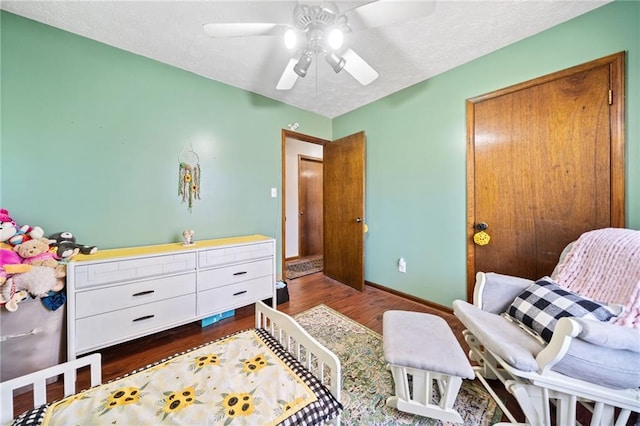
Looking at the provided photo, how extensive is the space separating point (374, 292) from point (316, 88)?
246cm

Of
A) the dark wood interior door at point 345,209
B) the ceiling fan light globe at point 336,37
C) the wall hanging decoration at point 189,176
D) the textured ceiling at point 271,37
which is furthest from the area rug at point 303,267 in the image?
the ceiling fan light globe at point 336,37

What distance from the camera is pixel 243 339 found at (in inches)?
43.7

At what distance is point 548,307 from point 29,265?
113 inches

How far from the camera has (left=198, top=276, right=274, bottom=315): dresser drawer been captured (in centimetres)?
189

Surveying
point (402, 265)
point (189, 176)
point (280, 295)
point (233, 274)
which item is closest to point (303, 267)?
point (280, 295)

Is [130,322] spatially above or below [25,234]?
below

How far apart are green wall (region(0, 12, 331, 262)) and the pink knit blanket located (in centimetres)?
264

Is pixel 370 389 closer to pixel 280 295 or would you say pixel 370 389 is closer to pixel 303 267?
pixel 280 295

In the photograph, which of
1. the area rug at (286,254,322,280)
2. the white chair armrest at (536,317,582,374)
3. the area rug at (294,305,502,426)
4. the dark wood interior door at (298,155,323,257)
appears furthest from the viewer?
the dark wood interior door at (298,155,323,257)

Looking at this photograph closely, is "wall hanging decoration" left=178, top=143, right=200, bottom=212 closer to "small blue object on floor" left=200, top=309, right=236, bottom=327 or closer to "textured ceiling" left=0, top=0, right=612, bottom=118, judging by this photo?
"textured ceiling" left=0, top=0, right=612, bottom=118

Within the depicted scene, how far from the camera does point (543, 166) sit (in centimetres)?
170

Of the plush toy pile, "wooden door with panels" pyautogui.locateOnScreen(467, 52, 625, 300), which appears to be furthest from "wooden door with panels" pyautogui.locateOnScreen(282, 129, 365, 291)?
the plush toy pile

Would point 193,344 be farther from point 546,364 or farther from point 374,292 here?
point 546,364

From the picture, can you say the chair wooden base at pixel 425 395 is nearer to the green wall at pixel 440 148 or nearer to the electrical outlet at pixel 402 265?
the green wall at pixel 440 148
